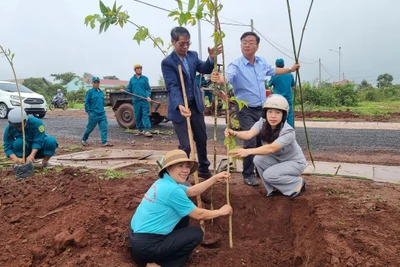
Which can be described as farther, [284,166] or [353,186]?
[353,186]

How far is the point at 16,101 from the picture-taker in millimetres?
14938

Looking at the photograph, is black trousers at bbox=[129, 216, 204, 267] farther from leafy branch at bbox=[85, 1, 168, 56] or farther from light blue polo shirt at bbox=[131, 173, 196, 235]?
leafy branch at bbox=[85, 1, 168, 56]

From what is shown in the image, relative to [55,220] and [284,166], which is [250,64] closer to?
[284,166]

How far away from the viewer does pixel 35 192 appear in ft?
13.8

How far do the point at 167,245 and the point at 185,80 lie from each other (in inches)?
74.9

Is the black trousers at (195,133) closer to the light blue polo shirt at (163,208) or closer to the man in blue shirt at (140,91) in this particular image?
the light blue polo shirt at (163,208)

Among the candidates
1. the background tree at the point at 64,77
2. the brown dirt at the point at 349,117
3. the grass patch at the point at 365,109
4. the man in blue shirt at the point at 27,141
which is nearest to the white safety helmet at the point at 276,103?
the man in blue shirt at the point at 27,141

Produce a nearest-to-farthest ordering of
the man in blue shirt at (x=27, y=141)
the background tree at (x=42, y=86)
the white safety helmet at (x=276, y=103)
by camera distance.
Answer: the white safety helmet at (x=276, y=103) → the man in blue shirt at (x=27, y=141) → the background tree at (x=42, y=86)

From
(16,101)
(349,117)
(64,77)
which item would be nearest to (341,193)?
(349,117)

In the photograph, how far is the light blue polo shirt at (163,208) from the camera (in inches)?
110

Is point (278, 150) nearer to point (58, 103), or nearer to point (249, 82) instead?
point (249, 82)

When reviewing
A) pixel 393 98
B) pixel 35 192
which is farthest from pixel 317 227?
pixel 393 98

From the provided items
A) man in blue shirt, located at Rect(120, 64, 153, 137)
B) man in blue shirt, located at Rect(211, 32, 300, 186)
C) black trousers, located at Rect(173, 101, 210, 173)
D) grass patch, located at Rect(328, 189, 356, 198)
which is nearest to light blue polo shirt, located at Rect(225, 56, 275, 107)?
man in blue shirt, located at Rect(211, 32, 300, 186)

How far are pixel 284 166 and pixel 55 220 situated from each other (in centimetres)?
242
